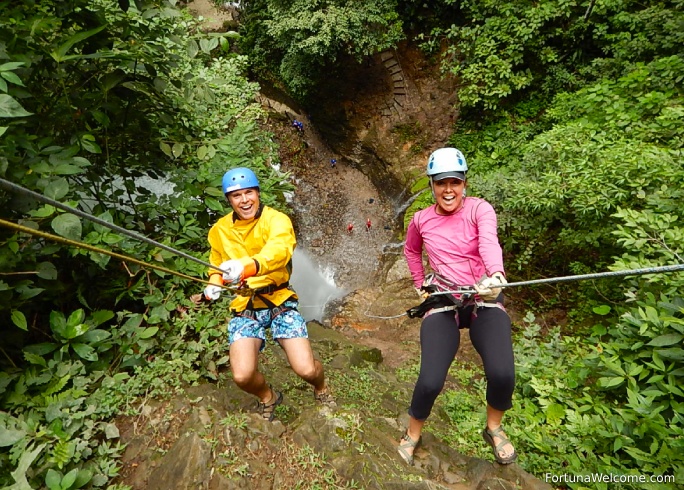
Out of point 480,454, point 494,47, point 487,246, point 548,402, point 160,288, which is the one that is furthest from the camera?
point 494,47

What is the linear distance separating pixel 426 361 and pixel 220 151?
→ 3723mm

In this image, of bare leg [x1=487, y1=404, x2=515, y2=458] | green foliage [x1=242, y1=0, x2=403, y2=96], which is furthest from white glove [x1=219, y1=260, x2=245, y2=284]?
green foliage [x1=242, y1=0, x2=403, y2=96]

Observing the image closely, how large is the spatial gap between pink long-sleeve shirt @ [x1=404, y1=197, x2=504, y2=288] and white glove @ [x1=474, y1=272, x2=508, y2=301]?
10 centimetres

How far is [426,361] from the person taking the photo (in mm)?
2820

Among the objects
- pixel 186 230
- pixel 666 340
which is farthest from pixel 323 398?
pixel 666 340

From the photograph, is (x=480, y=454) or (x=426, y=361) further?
(x=480, y=454)

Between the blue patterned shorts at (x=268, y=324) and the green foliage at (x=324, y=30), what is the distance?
24.3ft

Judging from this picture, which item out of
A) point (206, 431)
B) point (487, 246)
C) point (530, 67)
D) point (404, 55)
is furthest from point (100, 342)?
point (404, 55)

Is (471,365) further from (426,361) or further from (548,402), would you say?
(426,361)

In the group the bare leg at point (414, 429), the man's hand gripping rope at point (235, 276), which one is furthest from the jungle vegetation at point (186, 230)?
the man's hand gripping rope at point (235, 276)

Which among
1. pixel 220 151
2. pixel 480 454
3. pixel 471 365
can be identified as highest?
pixel 220 151

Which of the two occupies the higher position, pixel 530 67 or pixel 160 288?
pixel 530 67

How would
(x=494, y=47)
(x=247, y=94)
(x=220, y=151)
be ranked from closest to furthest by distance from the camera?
1. (x=220, y=151)
2. (x=247, y=94)
3. (x=494, y=47)

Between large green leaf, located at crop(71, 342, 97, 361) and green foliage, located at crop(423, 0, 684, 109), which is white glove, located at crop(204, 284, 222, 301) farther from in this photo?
green foliage, located at crop(423, 0, 684, 109)
